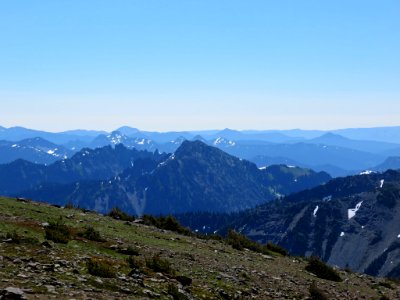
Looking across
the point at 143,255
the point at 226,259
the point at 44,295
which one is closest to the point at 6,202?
the point at 143,255

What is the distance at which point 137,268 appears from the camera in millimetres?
20484

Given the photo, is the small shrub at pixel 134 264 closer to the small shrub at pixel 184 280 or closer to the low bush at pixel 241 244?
the small shrub at pixel 184 280

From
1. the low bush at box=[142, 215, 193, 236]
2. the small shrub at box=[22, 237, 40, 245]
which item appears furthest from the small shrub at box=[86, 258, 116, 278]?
the low bush at box=[142, 215, 193, 236]

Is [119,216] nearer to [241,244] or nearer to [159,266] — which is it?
[241,244]

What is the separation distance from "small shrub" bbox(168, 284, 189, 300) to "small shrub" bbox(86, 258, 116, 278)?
98.7 inches

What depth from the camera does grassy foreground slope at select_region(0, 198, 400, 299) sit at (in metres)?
16.3

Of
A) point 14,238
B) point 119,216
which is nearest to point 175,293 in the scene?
point 14,238

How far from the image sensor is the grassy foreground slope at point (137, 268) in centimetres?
1628

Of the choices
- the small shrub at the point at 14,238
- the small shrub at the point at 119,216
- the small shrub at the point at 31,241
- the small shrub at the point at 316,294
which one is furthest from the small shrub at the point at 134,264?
the small shrub at the point at 119,216

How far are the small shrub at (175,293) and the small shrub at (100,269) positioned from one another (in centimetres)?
251

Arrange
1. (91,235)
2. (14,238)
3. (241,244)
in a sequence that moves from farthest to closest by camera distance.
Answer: (241,244)
(91,235)
(14,238)

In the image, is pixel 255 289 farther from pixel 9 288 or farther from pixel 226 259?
pixel 9 288

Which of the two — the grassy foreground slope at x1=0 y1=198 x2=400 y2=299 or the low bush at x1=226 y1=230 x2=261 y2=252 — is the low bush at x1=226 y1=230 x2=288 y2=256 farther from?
the grassy foreground slope at x1=0 y1=198 x2=400 y2=299

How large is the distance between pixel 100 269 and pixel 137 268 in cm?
261
